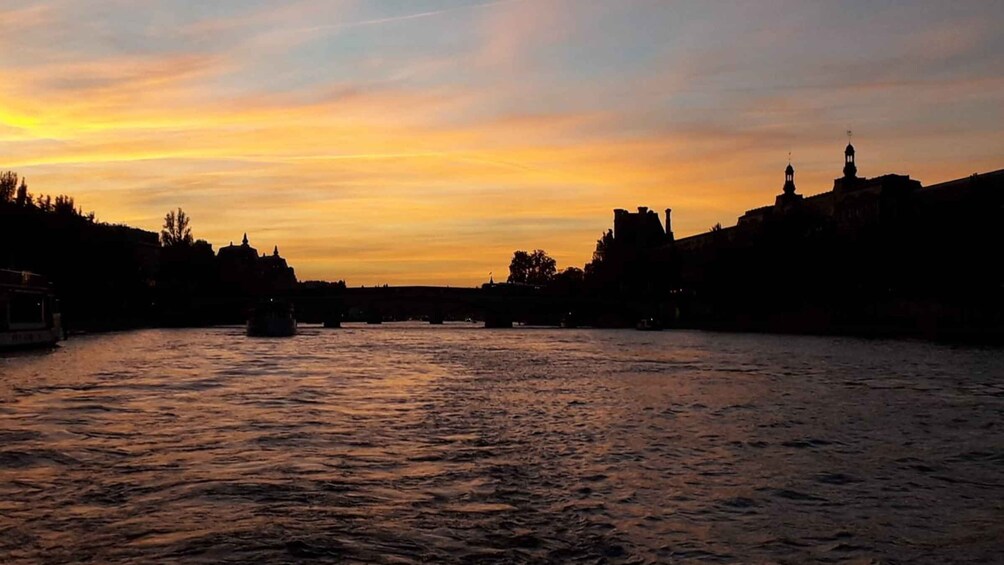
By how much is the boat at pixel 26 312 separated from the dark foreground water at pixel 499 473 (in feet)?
77.1

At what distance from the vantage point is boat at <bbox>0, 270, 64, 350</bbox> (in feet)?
199

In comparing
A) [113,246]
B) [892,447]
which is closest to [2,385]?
[892,447]

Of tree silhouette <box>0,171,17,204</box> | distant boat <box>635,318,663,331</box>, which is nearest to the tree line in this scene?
tree silhouette <box>0,171,17,204</box>

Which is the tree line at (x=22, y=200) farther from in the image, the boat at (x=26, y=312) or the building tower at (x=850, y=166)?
the building tower at (x=850, y=166)

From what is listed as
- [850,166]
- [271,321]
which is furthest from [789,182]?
[271,321]

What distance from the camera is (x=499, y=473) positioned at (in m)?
18.1

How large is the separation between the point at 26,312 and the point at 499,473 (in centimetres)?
5672

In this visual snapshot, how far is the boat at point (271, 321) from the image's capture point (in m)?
110

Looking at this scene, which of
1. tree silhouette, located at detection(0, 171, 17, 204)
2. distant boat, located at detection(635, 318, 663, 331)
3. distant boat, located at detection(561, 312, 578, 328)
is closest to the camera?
tree silhouette, located at detection(0, 171, 17, 204)

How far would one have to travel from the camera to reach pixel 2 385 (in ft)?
121

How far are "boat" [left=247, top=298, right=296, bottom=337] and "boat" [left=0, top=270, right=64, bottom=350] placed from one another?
1432 inches

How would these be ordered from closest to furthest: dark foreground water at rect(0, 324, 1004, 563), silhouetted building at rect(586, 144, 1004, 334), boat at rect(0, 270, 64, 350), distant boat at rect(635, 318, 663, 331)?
dark foreground water at rect(0, 324, 1004, 563), boat at rect(0, 270, 64, 350), silhouetted building at rect(586, 144, 1004, 334), distant boat at rect(635, 318, 663, 331)

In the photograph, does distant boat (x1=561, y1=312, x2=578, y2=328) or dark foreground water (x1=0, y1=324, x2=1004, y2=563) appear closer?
dark foreground water (x1=0, y1=324, x2=1004, y2=563)

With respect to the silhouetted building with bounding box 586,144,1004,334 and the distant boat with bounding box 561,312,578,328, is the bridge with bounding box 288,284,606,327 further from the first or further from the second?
the silhouetted building with bounding box 586,144,1004,334
